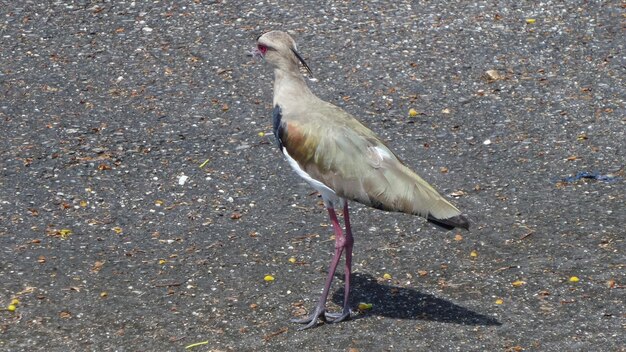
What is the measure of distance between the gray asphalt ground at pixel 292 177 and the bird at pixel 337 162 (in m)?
0.68

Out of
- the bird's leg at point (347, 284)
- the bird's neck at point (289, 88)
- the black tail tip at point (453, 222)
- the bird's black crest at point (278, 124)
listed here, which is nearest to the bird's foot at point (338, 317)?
the bird's leg at point (347, 284)

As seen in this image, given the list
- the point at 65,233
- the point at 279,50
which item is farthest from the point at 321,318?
the point at 65,233

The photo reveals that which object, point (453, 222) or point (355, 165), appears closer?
point (453, 222)

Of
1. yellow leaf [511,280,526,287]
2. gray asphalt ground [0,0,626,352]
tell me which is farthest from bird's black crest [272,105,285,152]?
yellow leaf [511,280,526,287]

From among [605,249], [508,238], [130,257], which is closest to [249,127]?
[130,257]

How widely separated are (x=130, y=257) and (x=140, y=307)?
27.8 inches

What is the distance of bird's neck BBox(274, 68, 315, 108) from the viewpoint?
6.57 metres

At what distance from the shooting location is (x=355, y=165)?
631 centimetres

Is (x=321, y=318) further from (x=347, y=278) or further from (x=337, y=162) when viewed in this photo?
(x=337, y=162)

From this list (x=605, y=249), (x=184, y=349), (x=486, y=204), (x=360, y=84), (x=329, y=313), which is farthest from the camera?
(x=360, y=84)

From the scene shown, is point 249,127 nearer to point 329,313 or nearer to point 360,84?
Answer: point 360,84

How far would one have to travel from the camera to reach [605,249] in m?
7.15

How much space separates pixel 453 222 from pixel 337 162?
0.81m

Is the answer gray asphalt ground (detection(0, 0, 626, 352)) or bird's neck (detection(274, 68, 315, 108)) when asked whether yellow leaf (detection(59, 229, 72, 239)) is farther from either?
bird's neck (detection(274, 68, 315, 108))
